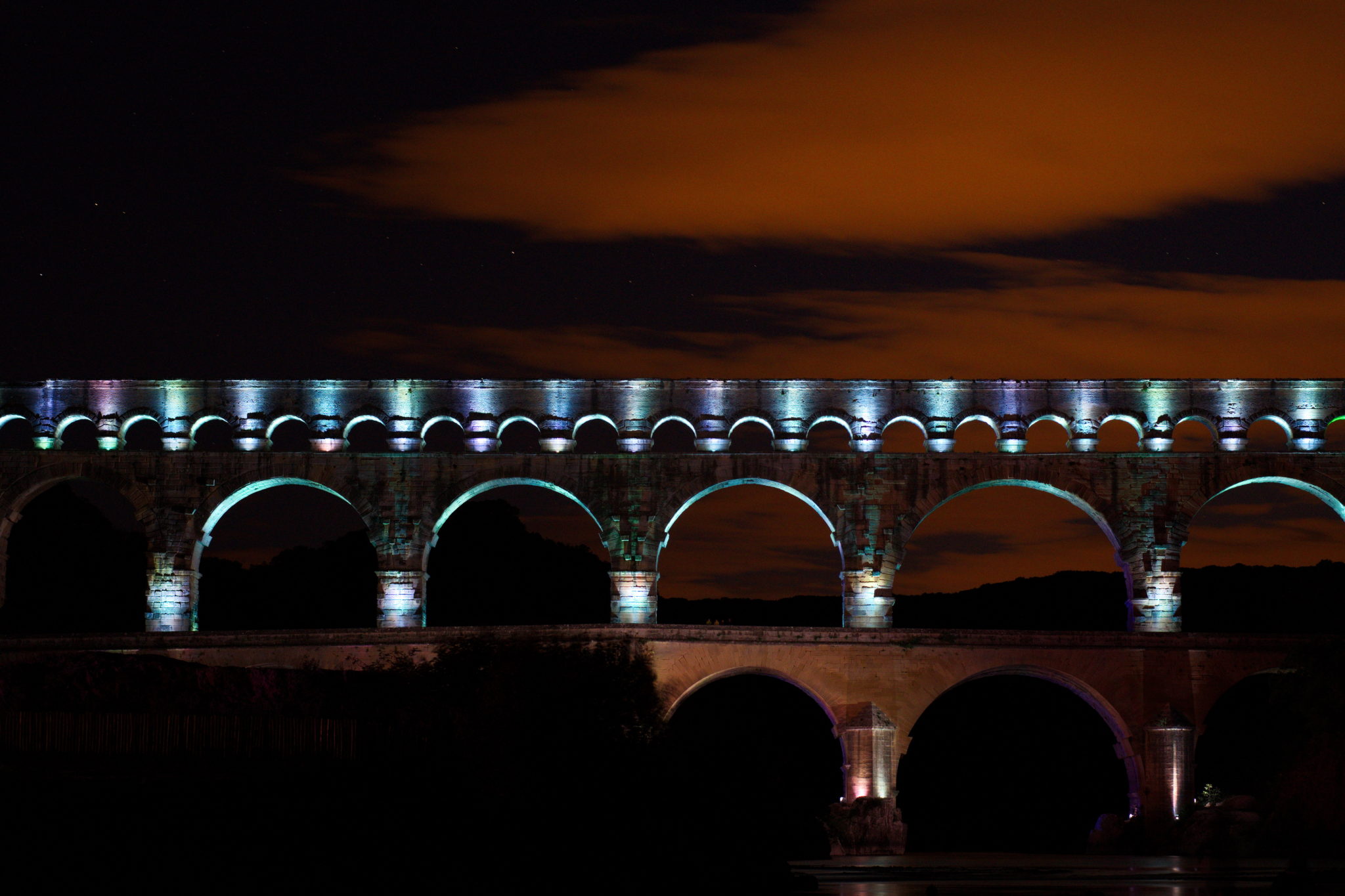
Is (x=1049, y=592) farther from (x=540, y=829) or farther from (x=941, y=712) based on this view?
(x=540, y=829)

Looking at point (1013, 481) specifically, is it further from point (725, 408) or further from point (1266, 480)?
point (725, 408)

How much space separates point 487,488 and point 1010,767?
2904 cm

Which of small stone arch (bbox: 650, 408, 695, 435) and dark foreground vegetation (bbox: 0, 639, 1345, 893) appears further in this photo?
small stone arch (bbox: 650, 408, 695, 435)

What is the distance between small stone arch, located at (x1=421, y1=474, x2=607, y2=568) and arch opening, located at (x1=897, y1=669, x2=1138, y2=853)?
19.7 meters

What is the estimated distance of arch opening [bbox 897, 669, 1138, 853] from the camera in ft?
226

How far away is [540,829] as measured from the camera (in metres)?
34.9

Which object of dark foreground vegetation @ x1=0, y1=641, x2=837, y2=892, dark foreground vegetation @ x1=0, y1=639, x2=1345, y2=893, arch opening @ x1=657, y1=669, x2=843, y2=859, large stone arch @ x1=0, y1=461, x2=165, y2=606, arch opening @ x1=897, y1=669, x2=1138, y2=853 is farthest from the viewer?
arch opening @ x1=897, y1=669, x2=1138, y2=853

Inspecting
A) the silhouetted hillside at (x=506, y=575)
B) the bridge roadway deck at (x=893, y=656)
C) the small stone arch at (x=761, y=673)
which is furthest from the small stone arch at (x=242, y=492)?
the silhouetted hillside at (x=506, y=575)

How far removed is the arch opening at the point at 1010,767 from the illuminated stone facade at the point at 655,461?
48.4 feet

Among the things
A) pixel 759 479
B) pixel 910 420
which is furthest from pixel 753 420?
pixel 910 420

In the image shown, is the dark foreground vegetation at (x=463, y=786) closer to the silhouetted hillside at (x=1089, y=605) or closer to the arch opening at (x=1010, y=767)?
the arch opening at (x=1010, y=767)

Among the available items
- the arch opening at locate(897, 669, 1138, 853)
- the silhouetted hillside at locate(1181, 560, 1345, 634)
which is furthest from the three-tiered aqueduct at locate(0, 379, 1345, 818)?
the silhouetted hillside at locate(1181, 560, 1345, 634)

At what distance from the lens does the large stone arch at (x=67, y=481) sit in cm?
5569

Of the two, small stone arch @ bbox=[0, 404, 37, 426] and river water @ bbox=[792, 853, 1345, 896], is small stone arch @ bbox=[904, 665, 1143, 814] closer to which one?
river water @ bbox=[792, 853, 1345, 896]
